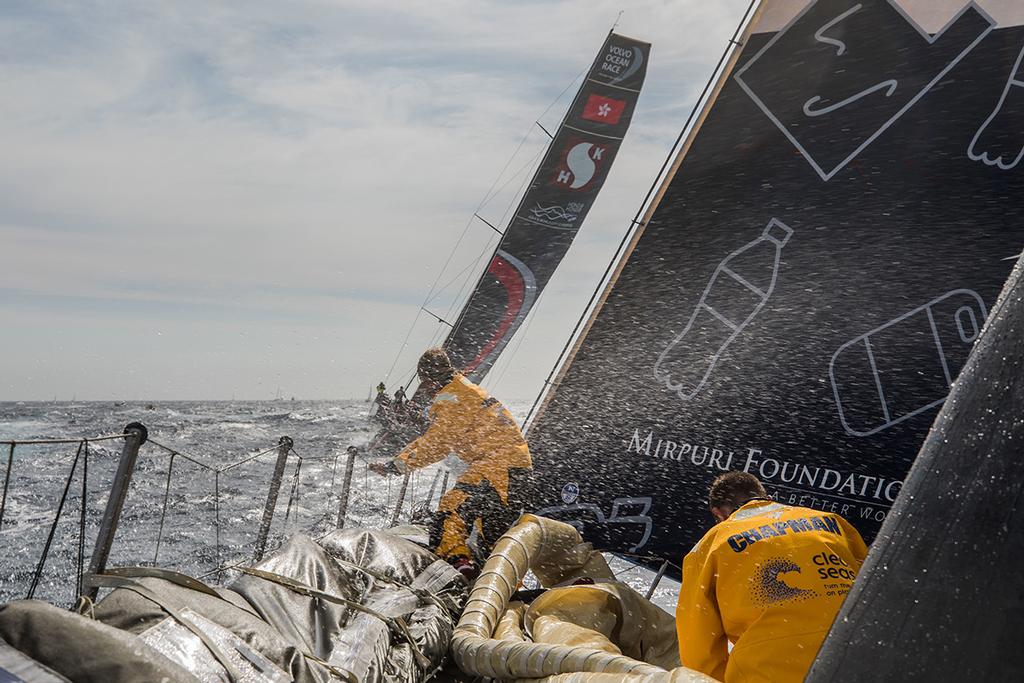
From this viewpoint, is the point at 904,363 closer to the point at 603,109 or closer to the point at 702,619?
the point at 702,619

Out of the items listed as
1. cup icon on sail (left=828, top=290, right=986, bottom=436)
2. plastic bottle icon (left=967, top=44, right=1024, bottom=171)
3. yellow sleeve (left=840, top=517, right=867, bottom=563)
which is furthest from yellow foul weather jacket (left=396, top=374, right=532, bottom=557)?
plastic bottle icon (left=967, top=44, right=1024, bottom=171)

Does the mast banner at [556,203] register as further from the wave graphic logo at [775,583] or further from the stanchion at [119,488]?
the wave graphic logo at [775,583]

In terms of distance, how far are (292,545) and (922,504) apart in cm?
261

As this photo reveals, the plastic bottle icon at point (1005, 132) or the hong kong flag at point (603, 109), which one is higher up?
the hong kong flag at point (603, 109)

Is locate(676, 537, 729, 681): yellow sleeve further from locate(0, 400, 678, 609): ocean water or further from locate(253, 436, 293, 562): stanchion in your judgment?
locate(253, 436, 293, 562): stanchion

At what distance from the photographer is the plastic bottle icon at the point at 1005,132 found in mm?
3807

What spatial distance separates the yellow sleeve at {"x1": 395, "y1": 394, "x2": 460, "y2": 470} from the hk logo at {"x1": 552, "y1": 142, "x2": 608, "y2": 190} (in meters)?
5.51

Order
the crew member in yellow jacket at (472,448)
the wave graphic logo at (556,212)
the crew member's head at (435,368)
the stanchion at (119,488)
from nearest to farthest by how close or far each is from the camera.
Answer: the stanchion at (119,488) → the crew member in yellow jacket at (472,448) → the crew member's head at (435,368) → the wave graphic logo at (556,212)

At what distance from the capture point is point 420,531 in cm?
433

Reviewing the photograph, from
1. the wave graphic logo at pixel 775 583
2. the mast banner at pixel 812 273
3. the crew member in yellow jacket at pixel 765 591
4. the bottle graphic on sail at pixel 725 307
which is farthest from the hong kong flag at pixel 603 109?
the wave graphic logo at pixel 775 583

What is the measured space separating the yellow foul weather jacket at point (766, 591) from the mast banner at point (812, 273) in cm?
222

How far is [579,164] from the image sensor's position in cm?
927

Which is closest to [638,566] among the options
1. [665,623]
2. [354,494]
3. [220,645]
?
[665,623]

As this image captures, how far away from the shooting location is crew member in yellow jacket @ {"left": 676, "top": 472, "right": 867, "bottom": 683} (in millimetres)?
1783
